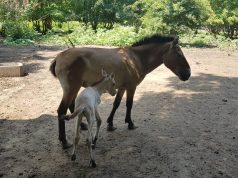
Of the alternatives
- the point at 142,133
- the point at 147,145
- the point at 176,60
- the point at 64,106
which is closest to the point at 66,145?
the point at 64,106

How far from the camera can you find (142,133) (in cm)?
695

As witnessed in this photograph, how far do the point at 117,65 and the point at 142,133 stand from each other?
1.45 m

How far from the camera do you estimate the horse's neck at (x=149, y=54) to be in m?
7.09

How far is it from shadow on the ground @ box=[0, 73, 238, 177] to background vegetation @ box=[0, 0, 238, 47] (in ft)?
34.9

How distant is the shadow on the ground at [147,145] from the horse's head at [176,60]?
3.70ft

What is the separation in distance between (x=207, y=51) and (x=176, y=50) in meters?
11.2

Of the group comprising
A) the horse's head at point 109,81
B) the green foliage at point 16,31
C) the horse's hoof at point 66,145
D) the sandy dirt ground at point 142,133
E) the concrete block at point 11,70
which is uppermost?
the horse's head at point 109,81

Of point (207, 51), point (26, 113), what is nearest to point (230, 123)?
point (26, 113)

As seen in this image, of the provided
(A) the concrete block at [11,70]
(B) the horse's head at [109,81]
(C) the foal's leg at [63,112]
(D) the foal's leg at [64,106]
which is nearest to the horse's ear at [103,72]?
(B) the horse's head at [109,81]

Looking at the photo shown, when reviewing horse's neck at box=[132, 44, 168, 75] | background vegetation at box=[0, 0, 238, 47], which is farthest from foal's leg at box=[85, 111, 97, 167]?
background vegetation at box=[0, 0, 238, 47]

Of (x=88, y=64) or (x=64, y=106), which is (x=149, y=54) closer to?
(x=88, y=64)

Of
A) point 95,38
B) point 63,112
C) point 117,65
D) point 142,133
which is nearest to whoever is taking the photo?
point 63,112

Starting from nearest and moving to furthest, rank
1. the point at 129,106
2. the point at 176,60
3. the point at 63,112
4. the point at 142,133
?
the point at 63,112
the point at 142,133
the point at 129,106
the point at 176,60

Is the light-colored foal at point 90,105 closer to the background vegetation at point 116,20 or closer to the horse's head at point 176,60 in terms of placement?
the horse's head at point 176,60
